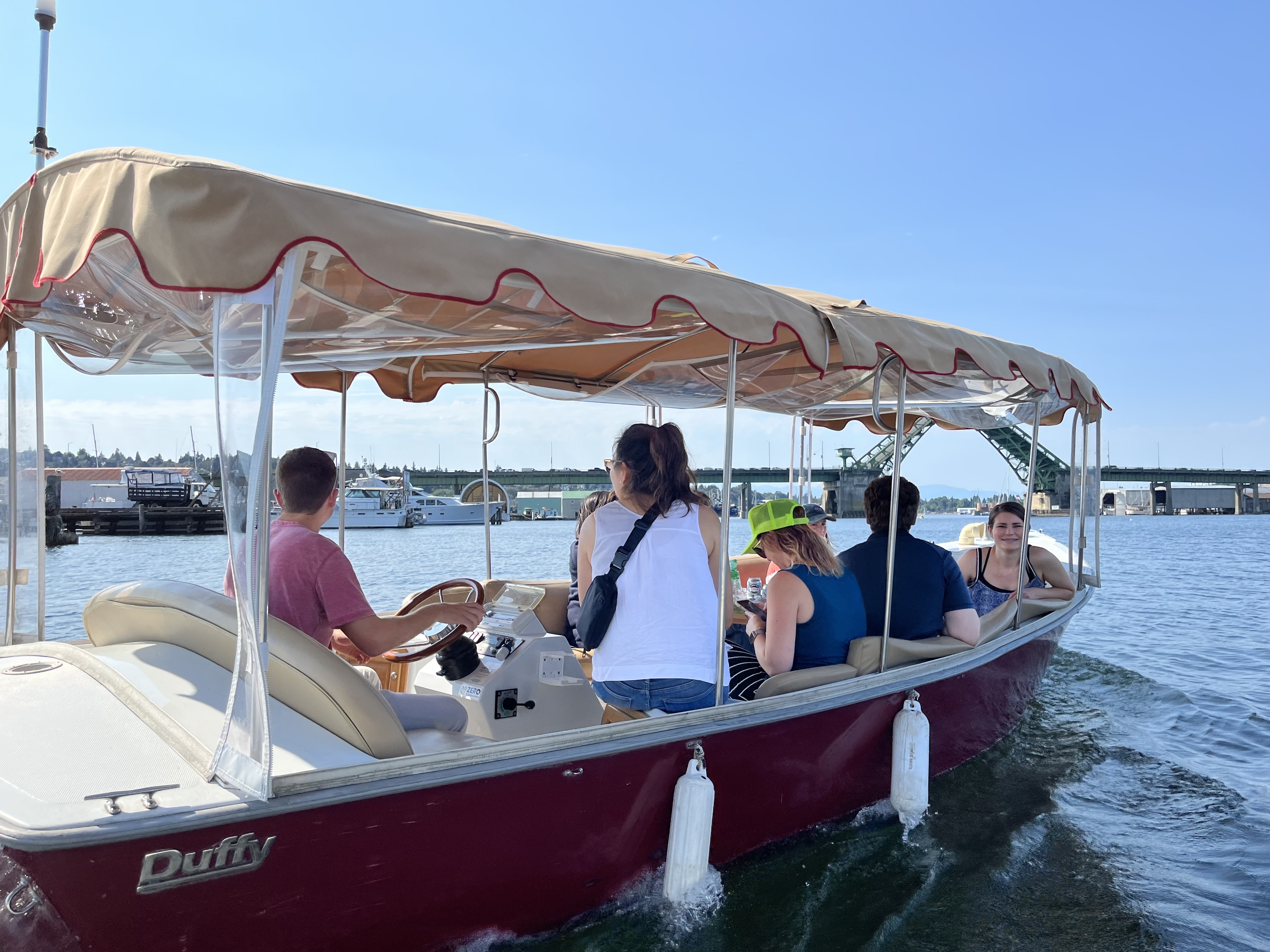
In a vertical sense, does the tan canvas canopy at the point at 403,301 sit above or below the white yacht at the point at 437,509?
above

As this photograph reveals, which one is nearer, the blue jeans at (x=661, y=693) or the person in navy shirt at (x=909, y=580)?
the blue jeans at (x=661, y=693)

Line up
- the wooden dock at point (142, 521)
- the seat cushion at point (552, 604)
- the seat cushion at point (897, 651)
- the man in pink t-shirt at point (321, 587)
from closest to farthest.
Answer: the man in pink t-shirt at point (321, 587) < the seat cushion at point (897, 651) < the seat cushion at point (552, 604) < the wooden dock at point (142, 521)

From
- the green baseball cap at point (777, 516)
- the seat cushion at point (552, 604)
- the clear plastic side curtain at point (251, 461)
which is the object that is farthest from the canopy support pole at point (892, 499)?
the clear plastic side curtain at point (251, 461)

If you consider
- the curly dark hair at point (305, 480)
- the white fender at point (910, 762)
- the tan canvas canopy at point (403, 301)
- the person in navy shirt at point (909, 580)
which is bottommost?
the white fender at point (910, 762)

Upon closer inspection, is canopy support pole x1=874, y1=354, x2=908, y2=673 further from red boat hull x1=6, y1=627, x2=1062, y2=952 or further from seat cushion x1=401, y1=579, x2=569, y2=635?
seat cushion x1=401, y1=579, x2=569, y2=635

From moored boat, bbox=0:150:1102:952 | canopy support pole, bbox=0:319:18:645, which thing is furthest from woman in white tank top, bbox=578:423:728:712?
canopy support pole, bbox=0:319:18:645

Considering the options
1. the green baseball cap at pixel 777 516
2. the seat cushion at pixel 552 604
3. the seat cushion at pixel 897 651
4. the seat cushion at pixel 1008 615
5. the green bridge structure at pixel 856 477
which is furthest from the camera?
the green bridge structure at pixel 856 477

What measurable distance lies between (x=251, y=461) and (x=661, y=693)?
174 cm

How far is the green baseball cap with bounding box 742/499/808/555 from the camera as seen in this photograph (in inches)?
147

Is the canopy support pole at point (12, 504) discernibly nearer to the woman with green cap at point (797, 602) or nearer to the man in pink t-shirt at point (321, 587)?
the man in pink t-shirt at point (321, 587)

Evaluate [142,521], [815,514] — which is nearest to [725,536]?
[815,514]

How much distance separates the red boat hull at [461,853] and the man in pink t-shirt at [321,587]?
0.44m

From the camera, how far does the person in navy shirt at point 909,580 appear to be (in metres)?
4.32

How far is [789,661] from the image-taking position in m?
3.79
